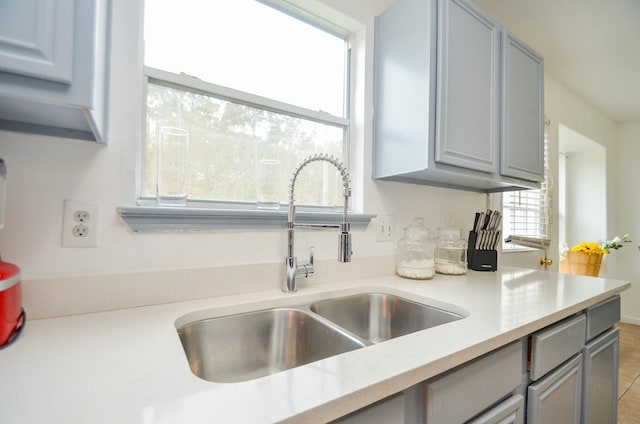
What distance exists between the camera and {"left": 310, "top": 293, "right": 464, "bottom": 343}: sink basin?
1041mm

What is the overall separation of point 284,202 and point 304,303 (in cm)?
42

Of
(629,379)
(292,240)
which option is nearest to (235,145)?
(292,240)

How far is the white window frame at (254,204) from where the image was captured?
87 cm

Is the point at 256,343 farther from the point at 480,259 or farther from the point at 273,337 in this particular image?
the point at 480,259

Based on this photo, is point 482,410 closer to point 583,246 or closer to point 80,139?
point 80,139

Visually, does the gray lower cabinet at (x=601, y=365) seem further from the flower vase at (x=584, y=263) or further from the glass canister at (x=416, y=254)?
the flower vase at (x=584, y=263)

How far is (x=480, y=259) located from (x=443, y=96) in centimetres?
96

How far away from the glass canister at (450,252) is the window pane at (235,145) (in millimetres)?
636

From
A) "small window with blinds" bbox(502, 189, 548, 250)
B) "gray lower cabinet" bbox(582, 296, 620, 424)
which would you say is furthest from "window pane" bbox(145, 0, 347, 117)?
"small window with blinds" bbox(502, 189, 548, 250)

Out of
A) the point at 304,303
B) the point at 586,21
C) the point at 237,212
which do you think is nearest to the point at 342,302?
the point at 304,303

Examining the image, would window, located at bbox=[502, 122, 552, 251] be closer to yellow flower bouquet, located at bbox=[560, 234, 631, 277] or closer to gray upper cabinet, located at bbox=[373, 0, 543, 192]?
yellow flower bouquet, located at bbox=[560, 234, 631, 277]

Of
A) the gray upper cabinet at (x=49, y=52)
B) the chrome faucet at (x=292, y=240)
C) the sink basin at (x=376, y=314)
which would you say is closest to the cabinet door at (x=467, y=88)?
the chrome faucet at (x=292, y=240)

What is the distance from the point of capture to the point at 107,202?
821 mm

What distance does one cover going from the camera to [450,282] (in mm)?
1306
